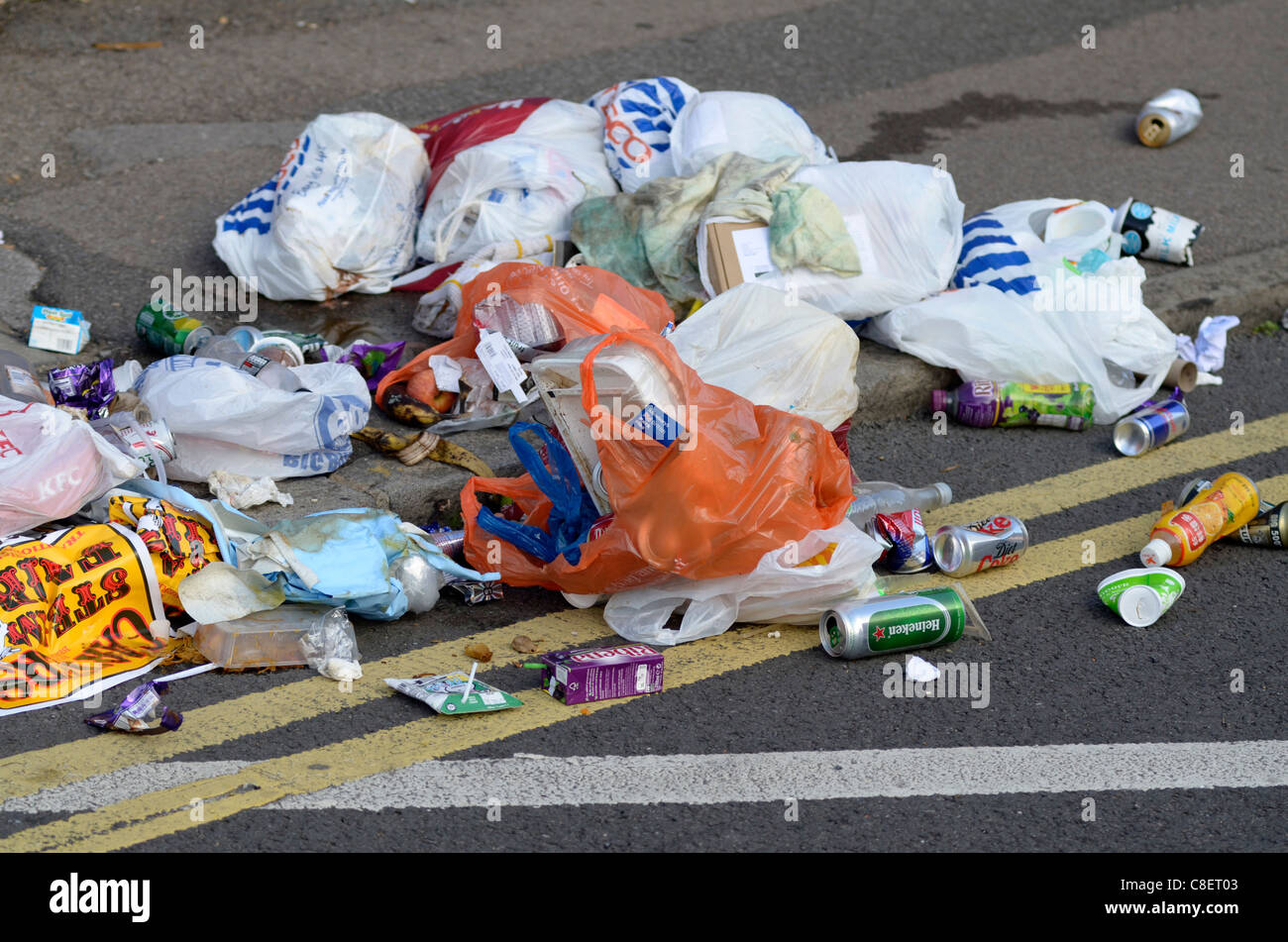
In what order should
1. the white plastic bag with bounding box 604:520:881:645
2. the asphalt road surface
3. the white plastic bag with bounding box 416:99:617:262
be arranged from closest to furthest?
the asphalt road surface < the white plastic bag with bounding box 604:520:881:645 < the white plastic bag with bounding box 416:99:617:262

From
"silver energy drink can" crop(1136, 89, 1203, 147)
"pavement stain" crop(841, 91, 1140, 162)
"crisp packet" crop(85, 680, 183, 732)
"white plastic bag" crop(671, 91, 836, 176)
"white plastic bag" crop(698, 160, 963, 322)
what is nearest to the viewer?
"crisp packet" crop(85, 680, 183, 732)

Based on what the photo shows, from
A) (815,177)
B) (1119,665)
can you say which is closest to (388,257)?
(815,177)

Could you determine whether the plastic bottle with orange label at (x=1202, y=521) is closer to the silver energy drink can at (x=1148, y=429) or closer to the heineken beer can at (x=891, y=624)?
the silver energy drink can at (x=1148, y=429)

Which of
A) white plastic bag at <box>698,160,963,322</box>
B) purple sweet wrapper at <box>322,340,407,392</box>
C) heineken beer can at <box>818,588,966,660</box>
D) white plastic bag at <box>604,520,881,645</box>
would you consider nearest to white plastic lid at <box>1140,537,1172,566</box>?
heineken beer can at <box>818,588,966,660</box>

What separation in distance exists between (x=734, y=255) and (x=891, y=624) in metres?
1.52

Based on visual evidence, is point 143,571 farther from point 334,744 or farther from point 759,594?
point 759,594

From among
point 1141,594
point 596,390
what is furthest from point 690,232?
point 1141,594

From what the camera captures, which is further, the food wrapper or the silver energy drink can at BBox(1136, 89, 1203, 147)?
the silver energy drink can at BBox(1136, 89, 1203, 147)

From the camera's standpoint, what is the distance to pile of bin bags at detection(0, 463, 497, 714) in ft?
9.10

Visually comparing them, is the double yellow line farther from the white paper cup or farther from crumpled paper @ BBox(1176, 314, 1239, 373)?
crumpled paper @ BBox(1176, 314, 1239, 373)

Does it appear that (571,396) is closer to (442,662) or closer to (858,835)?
(442,662)

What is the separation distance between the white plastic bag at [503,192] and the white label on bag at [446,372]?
2.04 feet

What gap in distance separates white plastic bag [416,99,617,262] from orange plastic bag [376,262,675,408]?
18.0 inches

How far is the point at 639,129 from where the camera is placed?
4508mm
